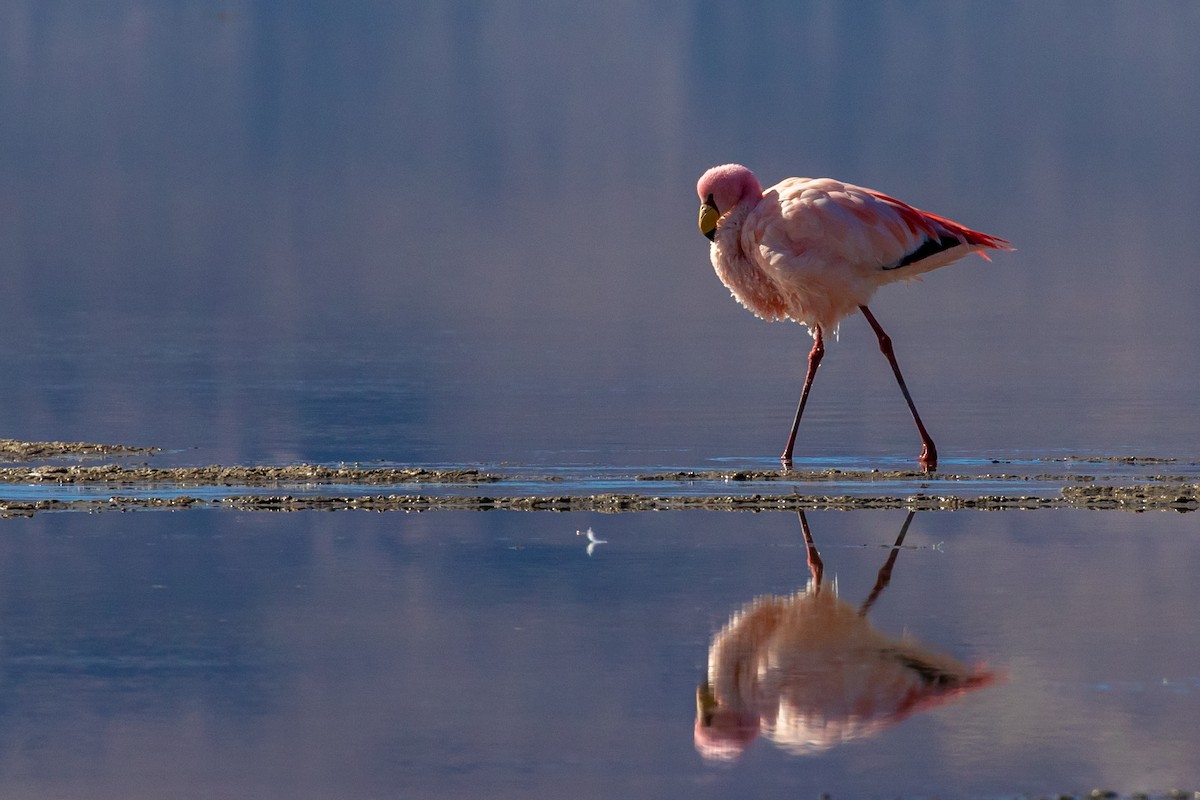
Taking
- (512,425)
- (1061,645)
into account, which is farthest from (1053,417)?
(1061,645)

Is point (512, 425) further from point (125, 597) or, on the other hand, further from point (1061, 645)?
point (1061, 645)

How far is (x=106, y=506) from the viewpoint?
1054 cm

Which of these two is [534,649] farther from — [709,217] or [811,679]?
[709,217]

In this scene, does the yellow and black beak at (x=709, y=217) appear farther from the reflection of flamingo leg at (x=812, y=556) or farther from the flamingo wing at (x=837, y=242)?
the reflection of flamingo leg at (x=812, y=556)

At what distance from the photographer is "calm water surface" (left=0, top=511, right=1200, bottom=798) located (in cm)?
565

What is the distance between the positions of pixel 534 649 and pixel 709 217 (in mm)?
6867

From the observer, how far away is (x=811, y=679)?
6609mm

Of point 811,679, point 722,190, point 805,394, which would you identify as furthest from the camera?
point 722,190

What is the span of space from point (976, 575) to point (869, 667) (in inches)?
73.5

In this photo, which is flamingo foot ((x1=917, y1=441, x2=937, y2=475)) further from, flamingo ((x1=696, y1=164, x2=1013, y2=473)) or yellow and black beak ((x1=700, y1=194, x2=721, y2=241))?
yellow and black beak ((x1=700, y1=194, x2=721, y2=241))

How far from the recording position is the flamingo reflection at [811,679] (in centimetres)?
604

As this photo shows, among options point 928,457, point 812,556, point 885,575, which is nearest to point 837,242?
point 928,457

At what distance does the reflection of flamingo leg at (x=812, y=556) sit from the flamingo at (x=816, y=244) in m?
2.75

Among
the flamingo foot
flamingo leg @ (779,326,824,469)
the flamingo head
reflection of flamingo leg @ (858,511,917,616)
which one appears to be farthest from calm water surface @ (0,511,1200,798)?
the flamingo head
